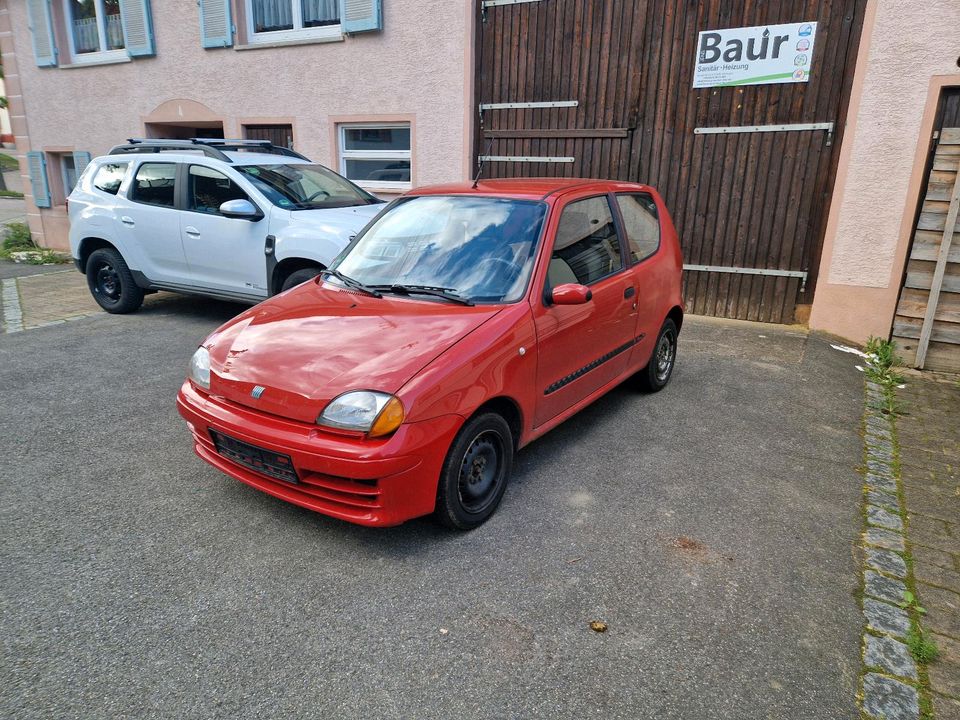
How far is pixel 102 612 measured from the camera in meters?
2.71

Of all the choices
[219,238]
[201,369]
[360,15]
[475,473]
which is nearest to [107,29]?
[360,15]

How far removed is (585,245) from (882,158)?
445 centimetres

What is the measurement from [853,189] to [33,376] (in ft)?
26.6

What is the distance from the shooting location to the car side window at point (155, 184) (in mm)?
7152

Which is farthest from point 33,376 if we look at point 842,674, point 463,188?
point 842,674

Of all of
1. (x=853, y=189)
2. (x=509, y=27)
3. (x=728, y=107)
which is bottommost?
(x=853, y=189)

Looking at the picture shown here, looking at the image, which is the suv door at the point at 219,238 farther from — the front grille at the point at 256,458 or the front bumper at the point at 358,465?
the front bumper at the point at 358,465

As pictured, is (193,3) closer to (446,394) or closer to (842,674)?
(446,394)

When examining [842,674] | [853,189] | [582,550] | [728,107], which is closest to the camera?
[842,674]

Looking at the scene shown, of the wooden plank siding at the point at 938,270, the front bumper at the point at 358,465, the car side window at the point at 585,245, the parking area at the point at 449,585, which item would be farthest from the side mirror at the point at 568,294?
the wooden plank siding at the point at 938,270

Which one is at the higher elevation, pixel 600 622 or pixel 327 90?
pixel 327 90

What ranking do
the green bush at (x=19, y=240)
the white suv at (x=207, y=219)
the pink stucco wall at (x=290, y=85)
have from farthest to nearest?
1. the green bush at (x=19, y=240)
2. the pink stucco wall at (x=290, y=85)
3. the white suv at (x=207, y=219)

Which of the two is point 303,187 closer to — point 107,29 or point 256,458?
point 256,458

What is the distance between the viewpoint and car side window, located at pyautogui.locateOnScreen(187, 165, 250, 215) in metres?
6.84
